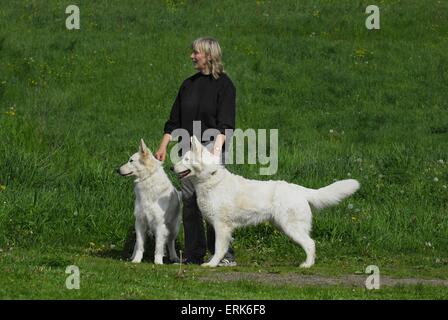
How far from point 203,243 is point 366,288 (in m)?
2.44

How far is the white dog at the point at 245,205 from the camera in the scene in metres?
10.1

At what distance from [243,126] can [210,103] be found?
9.32 meters

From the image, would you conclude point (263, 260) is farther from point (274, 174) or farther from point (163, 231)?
point (274, 174)

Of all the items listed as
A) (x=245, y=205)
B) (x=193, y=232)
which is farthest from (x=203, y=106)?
(x=193, y=232)

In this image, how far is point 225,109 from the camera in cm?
1009

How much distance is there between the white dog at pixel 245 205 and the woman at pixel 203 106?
26 centimetres

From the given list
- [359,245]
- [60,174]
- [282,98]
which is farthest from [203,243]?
[282,98]

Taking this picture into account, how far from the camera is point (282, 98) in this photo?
69.6ft

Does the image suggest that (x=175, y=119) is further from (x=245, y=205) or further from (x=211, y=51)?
(x=245, y=205)

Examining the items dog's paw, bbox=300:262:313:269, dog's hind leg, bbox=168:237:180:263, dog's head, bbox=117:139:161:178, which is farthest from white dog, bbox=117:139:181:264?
dog's paw, bbox=300:262:313:269

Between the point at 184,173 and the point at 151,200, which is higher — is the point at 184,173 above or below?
above

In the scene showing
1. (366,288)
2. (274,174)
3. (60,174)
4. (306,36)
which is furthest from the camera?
(306,36)

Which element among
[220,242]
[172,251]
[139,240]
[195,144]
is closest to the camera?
[195,144]

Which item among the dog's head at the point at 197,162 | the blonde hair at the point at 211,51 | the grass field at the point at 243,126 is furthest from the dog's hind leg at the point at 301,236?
the blonde hair at the point at 211,51
